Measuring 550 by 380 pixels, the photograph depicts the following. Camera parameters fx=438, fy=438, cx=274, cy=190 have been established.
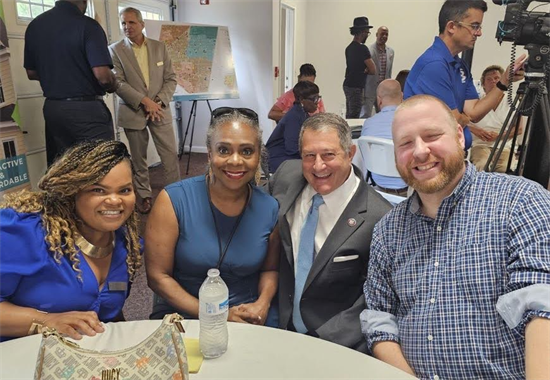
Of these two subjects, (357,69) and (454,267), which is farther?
(357,69)

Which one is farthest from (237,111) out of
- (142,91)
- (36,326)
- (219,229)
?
(142,91)

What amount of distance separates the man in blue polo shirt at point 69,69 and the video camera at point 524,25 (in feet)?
7.87

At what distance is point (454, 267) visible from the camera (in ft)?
3.67

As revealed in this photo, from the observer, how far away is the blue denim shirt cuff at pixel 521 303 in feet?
3.08

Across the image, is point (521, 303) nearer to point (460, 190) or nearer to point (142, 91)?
point (460, 190)

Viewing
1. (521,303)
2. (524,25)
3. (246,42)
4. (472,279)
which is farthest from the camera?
(246,42)

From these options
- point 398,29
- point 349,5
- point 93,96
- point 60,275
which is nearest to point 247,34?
point 349,5

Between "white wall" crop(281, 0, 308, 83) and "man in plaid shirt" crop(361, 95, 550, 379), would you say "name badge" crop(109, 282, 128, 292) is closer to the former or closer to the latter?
"man in plaid shirt" crop(361, 95, 550, 379)

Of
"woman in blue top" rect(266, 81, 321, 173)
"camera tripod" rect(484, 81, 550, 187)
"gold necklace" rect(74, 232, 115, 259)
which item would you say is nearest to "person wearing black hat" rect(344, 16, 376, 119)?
"woman in blue top" rect(266, 81, 321, 173)

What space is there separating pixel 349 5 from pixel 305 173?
243 inches

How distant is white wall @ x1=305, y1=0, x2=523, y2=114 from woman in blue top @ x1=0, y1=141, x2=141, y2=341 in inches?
248

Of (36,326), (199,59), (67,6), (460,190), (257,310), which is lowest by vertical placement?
(257,310)

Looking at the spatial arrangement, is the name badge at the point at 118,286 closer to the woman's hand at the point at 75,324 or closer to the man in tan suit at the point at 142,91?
the woman's hand at the point at 75,324

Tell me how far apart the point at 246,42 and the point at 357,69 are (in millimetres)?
1632
